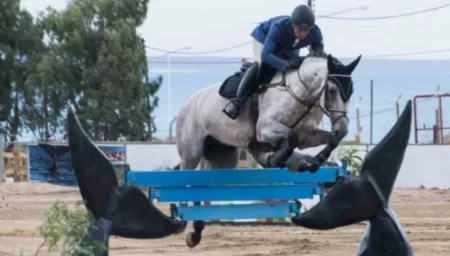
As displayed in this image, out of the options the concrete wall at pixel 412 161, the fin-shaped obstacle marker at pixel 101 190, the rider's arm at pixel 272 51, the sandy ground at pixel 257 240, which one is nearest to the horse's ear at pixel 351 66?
the rider's arm at pixel 272 51

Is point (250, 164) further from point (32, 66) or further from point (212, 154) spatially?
point (32, 66)

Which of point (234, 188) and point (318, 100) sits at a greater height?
point (318, 100)

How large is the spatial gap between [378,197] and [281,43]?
192cm

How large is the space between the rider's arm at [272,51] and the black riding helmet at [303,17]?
0.40 meters

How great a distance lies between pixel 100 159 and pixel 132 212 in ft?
1.72

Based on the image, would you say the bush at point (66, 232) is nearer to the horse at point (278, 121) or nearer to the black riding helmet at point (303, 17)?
the horse at point (278, 121)

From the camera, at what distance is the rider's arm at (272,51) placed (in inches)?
410

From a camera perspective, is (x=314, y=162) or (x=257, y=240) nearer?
(x=314, y=162)

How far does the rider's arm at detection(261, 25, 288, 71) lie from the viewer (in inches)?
410

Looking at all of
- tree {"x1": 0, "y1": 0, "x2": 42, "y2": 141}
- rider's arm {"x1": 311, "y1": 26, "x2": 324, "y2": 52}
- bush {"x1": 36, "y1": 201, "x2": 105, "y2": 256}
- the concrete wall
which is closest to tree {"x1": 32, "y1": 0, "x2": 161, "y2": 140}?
tree {"x1": 0, "y1": 0, "x2": 42, "y2": 141}

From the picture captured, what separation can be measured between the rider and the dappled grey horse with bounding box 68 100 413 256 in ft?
4.26

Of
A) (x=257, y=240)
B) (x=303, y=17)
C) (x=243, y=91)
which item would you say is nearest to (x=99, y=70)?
(x=257, y=240)

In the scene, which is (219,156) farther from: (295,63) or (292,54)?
(295,63)

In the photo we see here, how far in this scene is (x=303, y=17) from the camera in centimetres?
1006
